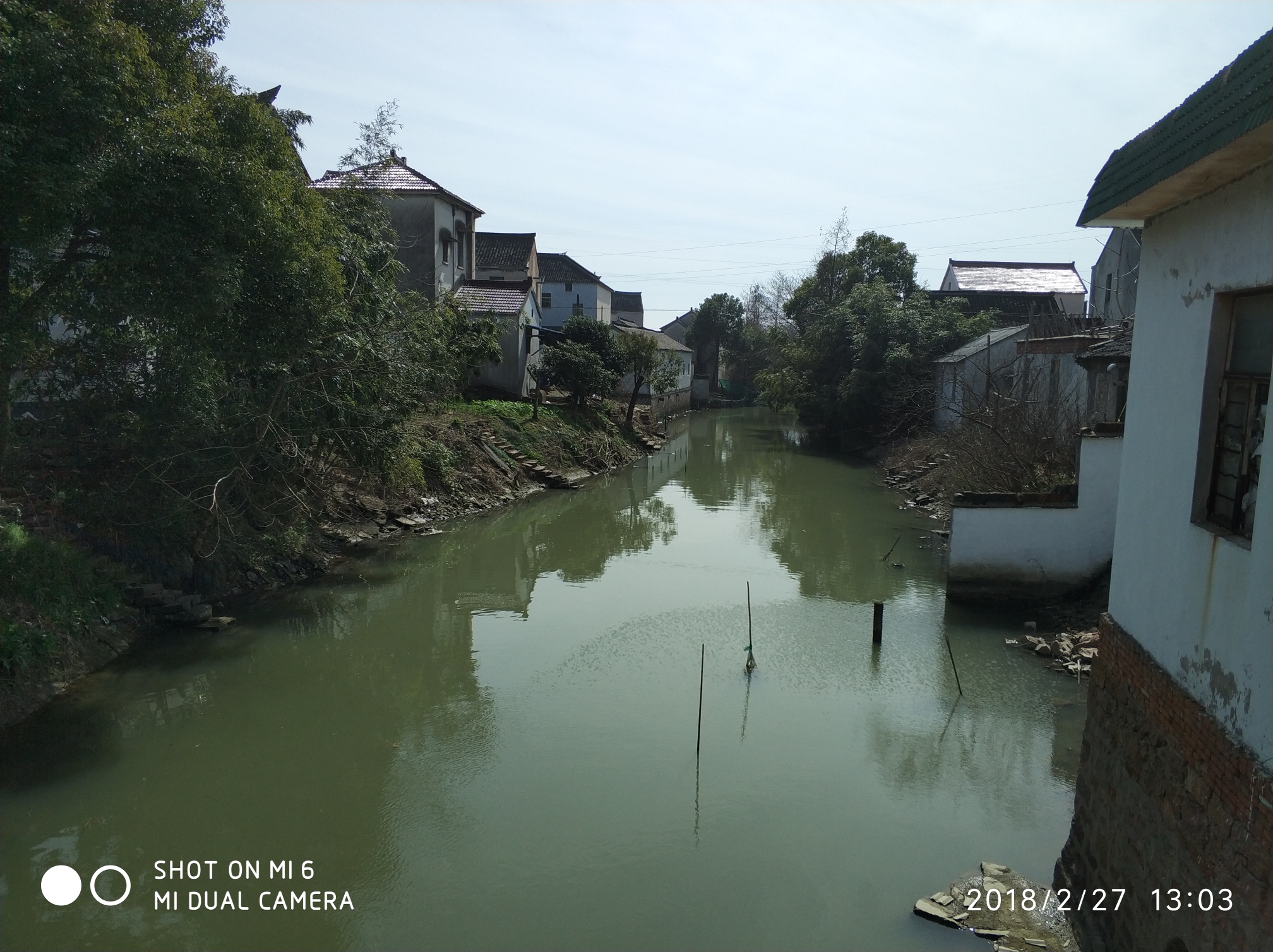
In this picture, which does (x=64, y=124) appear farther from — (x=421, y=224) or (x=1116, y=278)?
(x=1116, y=278)

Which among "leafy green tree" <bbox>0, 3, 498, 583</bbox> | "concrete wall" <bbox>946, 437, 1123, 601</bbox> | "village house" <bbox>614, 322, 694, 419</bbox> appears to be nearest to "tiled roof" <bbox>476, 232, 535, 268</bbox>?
"village house" <bbox>614, 322, 694, 419</bbox>

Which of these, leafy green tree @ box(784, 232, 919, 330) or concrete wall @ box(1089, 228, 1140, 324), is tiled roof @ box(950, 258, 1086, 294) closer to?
leafy green tree @ box(784, 232, 919, 330)

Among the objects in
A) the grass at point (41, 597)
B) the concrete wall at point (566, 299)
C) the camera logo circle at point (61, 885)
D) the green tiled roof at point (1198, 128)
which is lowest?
the camera logo circle at point (61, 885)

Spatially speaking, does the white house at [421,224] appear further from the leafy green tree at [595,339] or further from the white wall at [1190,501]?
the white wall at [1190,501]

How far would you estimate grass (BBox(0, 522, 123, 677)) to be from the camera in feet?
30.0

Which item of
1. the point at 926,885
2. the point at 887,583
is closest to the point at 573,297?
the point at 887,583

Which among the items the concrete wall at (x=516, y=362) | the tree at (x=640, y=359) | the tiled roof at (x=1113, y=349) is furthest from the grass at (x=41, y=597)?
the tree at (x=640, y=359)

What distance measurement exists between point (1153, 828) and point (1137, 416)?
2.46 meters

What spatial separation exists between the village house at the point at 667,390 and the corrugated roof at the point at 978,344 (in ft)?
39.1

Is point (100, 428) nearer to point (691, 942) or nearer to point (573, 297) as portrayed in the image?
point (691, 942)

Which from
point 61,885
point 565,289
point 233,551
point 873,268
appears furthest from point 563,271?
point 61,885

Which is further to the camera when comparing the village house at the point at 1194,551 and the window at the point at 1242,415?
the window at the point at 1242,415

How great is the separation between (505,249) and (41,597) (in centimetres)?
3145

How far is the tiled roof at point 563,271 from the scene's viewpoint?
4653 cm
